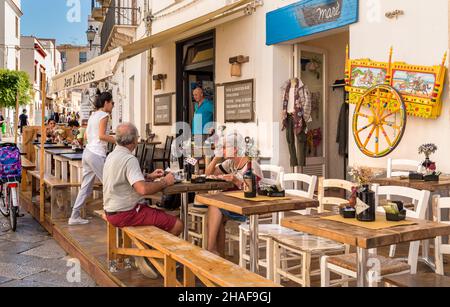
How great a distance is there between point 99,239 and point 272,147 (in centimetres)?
340

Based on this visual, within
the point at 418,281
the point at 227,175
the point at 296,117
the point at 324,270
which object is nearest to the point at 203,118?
the point at 296,117

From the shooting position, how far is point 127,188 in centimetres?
415

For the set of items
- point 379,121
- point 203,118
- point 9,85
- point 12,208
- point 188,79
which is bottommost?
point 12,208

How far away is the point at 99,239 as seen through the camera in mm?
5582

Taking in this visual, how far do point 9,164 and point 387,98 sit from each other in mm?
4733

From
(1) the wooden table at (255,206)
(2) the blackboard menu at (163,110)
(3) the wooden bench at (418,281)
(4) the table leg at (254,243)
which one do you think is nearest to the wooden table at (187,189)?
(1) the wooden table at (255,206)

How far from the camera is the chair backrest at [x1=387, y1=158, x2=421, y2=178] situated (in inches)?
217

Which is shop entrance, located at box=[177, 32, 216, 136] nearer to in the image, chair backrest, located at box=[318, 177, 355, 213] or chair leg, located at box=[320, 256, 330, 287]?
chair backrest, located at box=[318, 177, 355, 213]

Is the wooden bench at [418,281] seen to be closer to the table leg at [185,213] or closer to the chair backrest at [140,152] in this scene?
the table leg at [185,213]

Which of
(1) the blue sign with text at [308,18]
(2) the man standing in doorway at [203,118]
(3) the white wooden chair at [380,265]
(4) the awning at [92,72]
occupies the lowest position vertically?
(3) the white wooden chair at [380,265]

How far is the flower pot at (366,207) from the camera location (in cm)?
297

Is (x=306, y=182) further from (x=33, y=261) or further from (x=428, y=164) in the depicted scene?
(x=33, y=261)

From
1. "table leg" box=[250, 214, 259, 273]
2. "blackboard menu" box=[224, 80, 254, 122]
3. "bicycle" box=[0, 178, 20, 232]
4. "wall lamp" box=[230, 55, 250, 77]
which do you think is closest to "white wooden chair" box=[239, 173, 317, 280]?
"table leg" box=[250, 214, 259, 273]

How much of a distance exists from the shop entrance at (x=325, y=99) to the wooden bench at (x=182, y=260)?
433cm
